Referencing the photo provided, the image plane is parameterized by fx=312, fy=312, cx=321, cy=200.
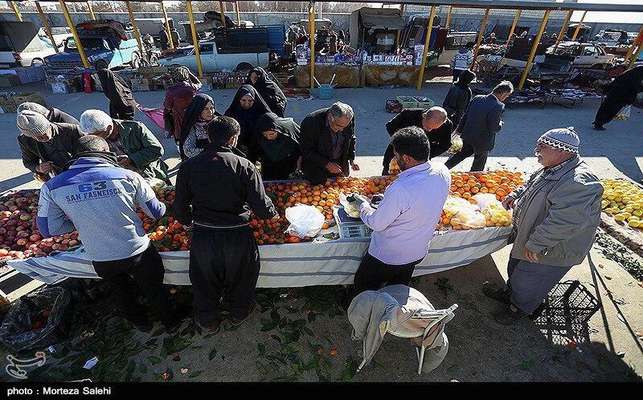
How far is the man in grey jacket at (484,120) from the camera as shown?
4.79 meters

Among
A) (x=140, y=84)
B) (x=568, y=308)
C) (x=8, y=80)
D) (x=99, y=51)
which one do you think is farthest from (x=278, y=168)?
(x=8, y=80)

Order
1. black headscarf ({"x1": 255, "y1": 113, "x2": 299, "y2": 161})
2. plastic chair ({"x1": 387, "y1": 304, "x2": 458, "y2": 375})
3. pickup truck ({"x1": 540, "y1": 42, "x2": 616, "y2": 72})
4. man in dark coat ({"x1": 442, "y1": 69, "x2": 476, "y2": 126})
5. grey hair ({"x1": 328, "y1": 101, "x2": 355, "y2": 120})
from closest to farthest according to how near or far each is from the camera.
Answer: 1. plastic chair ({"x1": 387, "y1": 304, "x2": 458, "y2": 375})
2. grey hair ({"x1": 328, "y1": 101, "x2": 355, "y2": 120})
3. black headscarf ({"x1": 255, "y1": 113, "x2": 299, "y2": 161})
4. man in dark coat ({"x1": 442, "y1": 69, "x2": 476, "y2": 126})
5. pickup truck ({"x1": 540, "y1": 42, "x2": 616, "y2": 72})

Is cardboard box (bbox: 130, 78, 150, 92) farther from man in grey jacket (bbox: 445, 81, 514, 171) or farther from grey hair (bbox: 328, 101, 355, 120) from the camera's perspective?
man in grey jacket (bbox: 445, 81, 514, 171)

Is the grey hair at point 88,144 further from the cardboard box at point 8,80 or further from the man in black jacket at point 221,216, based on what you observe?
the cardboard box at point 8,80

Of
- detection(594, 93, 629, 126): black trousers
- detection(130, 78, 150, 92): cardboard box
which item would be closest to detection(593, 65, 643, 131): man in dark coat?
detection(594, 93, 629, 126): black trousers

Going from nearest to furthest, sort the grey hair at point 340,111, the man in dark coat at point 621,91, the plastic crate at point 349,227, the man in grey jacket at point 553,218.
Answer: the man in grey jacket at point 553,218
the plastic crate at point 349,227
the grey hair at point 340,111
the man in dark coat at point 621,91

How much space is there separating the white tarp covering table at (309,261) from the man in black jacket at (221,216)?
0.31 meters

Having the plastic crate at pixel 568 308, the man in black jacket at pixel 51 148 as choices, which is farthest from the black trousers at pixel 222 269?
the plastic crate at pixel 568 308

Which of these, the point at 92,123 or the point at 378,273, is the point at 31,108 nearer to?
the point at 92,123

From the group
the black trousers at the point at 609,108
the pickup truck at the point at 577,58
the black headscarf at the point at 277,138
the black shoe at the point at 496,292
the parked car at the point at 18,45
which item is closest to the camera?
the black shoe at the point at 496,292

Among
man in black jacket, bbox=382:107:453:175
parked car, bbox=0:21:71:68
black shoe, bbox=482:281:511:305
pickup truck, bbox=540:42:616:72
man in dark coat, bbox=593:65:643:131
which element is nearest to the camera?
black shoe, bbox=482:281:511:305

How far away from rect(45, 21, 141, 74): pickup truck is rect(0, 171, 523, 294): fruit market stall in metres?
10.5

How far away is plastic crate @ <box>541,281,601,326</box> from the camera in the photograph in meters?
3.27

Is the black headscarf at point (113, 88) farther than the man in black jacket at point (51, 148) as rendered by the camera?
Yes
